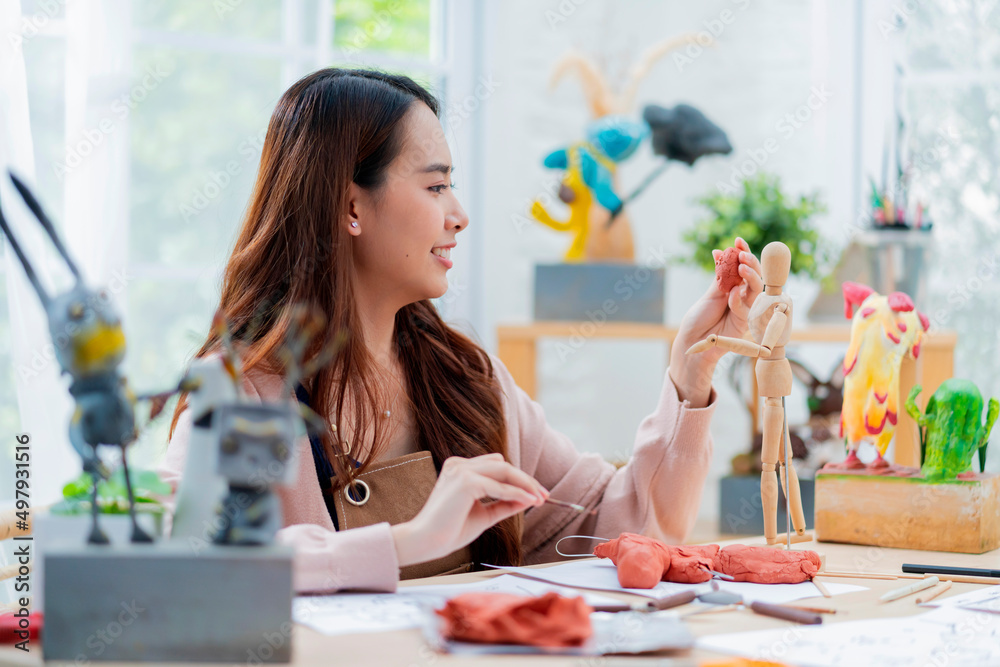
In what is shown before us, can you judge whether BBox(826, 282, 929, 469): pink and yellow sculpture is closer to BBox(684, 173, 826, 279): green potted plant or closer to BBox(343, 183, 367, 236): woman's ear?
BBox(343, 183, 367, 236): woman's ear

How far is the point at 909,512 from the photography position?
1.25m

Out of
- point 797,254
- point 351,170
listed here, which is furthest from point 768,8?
point 351,170

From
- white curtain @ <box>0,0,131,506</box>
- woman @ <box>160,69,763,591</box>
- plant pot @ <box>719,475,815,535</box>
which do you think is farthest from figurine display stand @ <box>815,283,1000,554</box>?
white curtain @ <box>0,0,131,506</box>

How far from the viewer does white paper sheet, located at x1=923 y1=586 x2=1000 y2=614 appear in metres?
0.94

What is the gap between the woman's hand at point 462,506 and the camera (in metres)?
0.92

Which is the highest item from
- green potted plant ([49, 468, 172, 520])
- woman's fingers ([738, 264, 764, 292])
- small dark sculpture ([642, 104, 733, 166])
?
small dark sculpture ([642, 104, 733, 166])

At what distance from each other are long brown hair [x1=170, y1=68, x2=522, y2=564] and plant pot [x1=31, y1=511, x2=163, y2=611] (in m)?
0.42

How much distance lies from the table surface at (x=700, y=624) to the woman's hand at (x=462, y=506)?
0.33ft

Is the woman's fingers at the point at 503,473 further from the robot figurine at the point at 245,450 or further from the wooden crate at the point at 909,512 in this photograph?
the wooden crate at the point at 909,512

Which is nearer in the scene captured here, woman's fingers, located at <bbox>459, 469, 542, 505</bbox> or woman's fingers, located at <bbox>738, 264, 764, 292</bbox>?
woman's fingers, located at <bbox>459, 469, 542, 505</bbox>

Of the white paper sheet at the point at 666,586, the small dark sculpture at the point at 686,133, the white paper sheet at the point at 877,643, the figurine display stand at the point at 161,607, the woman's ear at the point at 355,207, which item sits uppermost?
the small dark sculpture at the point at 686,133

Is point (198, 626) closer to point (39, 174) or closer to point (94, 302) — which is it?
point (94, 302)

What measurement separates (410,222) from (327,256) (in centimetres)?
12

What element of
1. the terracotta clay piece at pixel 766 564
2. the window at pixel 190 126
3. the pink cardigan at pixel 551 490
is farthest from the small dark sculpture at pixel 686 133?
the terracotta clay piece at pixel 766 564
